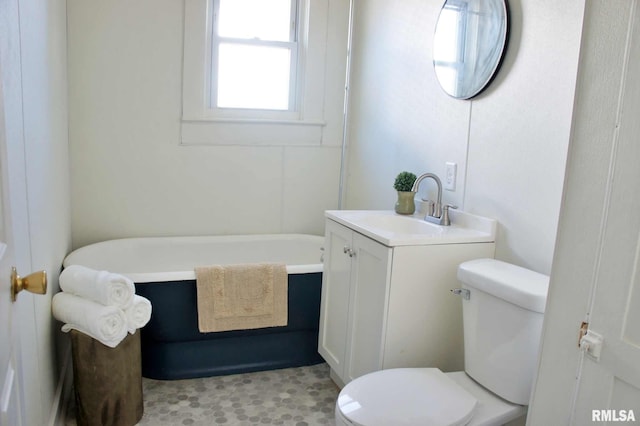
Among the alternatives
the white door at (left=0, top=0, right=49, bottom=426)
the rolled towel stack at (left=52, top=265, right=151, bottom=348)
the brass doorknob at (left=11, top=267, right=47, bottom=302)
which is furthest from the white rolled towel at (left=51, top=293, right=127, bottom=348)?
the brass doorknob at (left=11, top=267, right=47, bottom=302)

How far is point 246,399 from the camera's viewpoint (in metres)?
2.52

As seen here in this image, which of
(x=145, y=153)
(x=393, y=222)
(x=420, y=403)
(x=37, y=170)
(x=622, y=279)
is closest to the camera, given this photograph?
(x=622, y=279)

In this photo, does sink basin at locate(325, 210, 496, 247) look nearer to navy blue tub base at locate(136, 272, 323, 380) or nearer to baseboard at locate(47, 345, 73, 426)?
navy blue tub base at locate(136, 272, 323, 380)

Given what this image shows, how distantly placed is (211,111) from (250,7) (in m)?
0.71

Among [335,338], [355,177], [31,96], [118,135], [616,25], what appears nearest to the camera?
[616,25]

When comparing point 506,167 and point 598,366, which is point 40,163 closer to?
point 506,167

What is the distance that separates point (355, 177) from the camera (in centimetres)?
350

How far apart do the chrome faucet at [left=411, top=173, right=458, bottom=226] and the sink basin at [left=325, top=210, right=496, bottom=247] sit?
0.03 metres

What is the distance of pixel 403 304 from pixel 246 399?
96 cm

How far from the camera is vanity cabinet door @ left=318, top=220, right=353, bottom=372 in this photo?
241cm

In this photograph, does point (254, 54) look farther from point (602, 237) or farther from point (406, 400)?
point (602, 237)

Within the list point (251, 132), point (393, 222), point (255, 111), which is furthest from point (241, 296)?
point (255, 111)

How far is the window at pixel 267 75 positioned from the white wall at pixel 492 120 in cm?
32

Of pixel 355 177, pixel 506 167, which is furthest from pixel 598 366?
pixel 355 177
